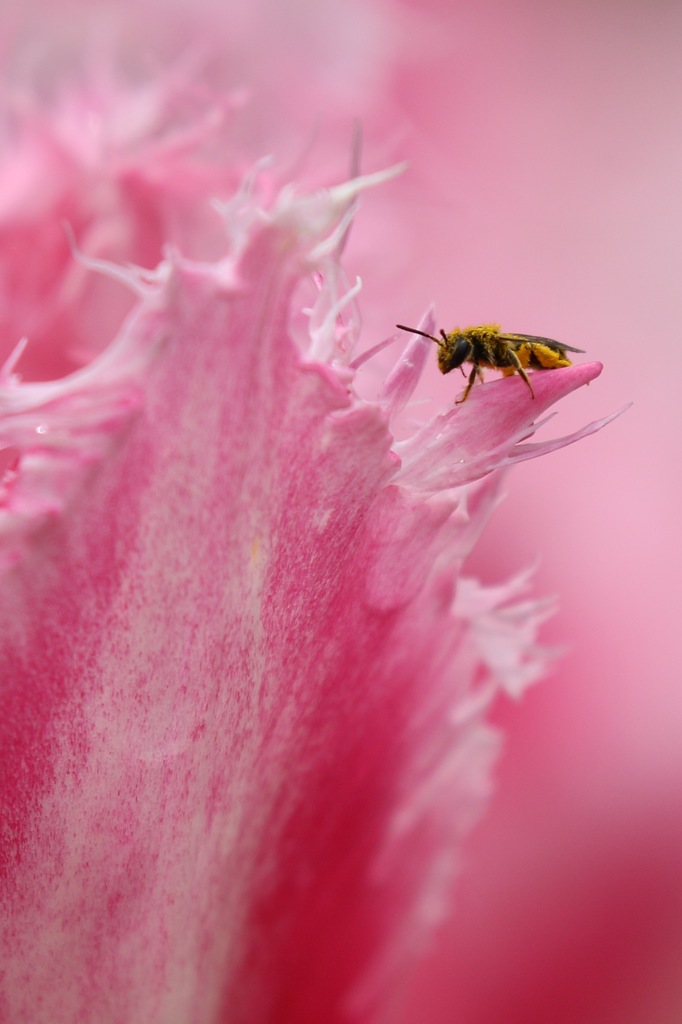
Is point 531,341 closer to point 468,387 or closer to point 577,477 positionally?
point 468,387

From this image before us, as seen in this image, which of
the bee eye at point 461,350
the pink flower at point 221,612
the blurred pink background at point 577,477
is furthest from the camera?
the blurred pink background at point 577,477

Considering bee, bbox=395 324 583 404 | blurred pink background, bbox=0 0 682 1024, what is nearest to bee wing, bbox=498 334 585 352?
bee, bbox=395 324 583 404

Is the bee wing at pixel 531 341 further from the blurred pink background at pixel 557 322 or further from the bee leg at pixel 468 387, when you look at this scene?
the blurred pink background at pixel 557 322

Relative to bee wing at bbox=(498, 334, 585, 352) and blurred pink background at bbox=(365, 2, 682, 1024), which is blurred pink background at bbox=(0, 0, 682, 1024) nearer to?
blurred pink background at bbox=(365, 2, 682, 1024)

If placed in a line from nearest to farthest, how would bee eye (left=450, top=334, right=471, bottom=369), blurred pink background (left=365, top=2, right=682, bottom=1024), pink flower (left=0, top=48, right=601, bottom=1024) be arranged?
1. pink flower (left=0, top=48, right=601, bottom=1024)
2. bee eye (left=450, top=334, right=471, bottom=369)
3. blurred pink background (left=365, top=2, right=682, bottom=1024)

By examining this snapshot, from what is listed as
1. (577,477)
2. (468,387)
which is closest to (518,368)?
(468,387)

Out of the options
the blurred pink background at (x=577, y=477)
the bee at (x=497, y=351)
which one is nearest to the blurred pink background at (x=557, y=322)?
the blurred pink background at (x=577, y=477)
